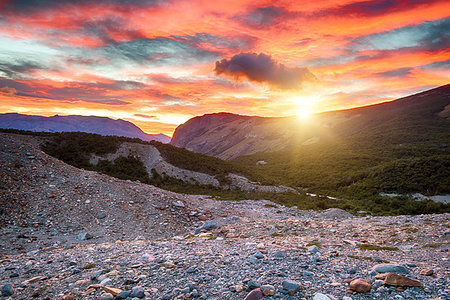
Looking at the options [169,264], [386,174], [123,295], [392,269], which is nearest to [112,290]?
[123,295]

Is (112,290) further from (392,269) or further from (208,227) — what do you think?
(208,227)

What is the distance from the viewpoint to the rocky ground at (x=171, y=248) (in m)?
5.75

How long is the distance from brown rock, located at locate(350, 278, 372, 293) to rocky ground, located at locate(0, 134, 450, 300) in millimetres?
23

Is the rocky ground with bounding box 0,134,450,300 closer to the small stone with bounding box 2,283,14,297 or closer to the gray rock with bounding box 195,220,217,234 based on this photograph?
the small stone with bounding box 2,283,14,297

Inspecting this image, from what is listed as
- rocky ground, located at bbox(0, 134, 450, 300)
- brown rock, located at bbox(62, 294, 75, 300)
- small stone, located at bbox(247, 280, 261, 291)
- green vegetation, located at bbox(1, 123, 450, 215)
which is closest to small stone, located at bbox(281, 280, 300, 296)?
rocky ground, located at bbox(0, 134, 450, 300)

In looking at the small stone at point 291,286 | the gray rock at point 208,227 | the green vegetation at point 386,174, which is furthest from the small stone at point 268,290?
the green vegetation at point 386,174

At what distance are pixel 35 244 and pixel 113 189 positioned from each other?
23.9ft

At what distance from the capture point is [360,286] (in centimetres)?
520

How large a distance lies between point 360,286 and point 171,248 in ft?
23.7

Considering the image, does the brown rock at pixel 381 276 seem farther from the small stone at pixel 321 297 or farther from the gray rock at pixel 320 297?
the gray rock at pixel 320 297

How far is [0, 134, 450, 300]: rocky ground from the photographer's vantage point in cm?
575

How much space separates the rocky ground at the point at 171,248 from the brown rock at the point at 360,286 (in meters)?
0.02

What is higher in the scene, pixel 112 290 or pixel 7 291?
pixel 112 290

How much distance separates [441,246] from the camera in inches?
368
